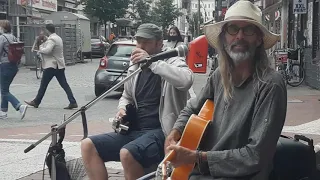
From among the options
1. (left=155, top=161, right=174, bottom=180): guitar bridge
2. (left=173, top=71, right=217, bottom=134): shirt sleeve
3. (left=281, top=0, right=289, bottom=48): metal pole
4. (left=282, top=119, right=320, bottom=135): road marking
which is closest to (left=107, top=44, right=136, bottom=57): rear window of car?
(left=282, top=119, right=320, bottom=135): road marking

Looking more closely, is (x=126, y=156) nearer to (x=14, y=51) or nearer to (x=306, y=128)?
(x=306, y=128)

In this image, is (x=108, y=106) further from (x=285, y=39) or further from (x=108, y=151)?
(x=285, y=39)

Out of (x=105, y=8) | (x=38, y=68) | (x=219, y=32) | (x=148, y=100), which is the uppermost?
(x=105, y=8)

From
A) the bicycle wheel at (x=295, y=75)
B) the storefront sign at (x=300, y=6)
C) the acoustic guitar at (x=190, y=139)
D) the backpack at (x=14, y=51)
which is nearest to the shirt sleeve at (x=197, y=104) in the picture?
the acoustic guitar at (x=190, y=139)

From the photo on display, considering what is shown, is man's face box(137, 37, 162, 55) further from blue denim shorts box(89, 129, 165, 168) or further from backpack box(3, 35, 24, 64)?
backpack box(3, 35, 24, 64)

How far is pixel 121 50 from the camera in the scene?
14.5m

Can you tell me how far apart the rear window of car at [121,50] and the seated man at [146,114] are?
389 inches

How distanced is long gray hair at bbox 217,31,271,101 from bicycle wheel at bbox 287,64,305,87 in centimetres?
1416

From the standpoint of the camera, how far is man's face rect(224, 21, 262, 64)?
309 centimetres

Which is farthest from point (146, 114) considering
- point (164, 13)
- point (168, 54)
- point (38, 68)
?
point (164, 13)

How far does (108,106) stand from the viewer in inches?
499

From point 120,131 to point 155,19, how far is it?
66.3 m

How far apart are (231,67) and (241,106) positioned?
253 millimetres

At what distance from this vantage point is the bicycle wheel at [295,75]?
17.0 meters
